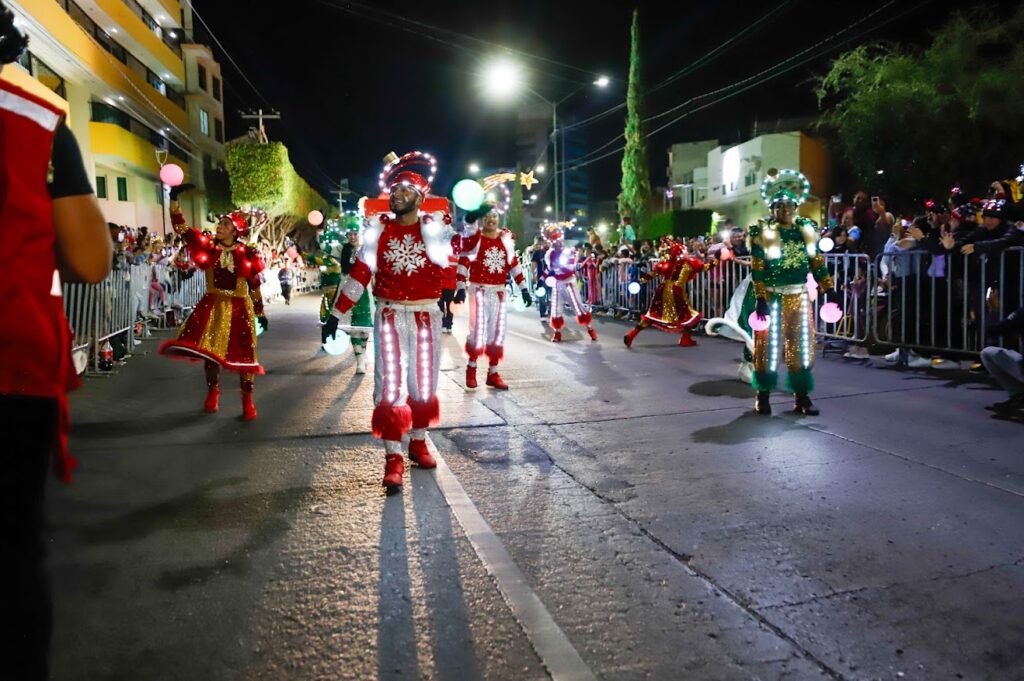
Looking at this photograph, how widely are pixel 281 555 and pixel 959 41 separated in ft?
92.9

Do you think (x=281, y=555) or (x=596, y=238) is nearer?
Answer: (x=281, y=555)

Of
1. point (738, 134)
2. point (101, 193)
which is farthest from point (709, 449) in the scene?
point (738, 134)

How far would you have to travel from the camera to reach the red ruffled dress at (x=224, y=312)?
304 inches

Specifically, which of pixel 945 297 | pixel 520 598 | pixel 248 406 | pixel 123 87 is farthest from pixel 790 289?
pixel 123 87

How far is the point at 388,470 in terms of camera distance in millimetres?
5426

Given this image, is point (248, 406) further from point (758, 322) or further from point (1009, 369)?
point (1009, 369)

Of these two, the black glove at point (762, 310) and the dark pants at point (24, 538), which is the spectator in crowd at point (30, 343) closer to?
the dark pants at point (24, 538)

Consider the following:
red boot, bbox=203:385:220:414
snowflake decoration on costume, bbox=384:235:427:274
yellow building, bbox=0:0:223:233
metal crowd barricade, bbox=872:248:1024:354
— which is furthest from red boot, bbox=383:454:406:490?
yellow building, bbox=0:0:223:233

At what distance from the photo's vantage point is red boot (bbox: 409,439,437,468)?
19.3ft

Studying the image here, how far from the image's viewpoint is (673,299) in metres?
13.2

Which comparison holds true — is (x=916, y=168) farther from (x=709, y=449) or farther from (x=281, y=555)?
(x=281, y=555)

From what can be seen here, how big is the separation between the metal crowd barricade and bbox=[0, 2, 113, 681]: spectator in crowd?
359 inches

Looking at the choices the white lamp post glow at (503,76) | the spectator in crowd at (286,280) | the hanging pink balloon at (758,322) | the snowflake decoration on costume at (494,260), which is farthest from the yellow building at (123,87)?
the hanging pink balloon at (758,322)

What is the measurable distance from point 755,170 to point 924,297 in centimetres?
3570
